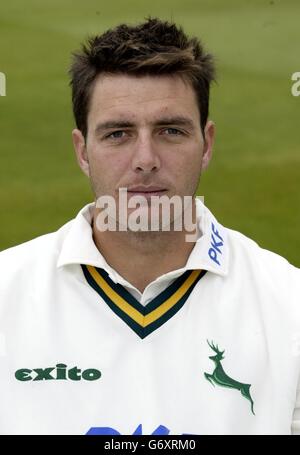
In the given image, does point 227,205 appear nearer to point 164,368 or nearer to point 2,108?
point 2,108

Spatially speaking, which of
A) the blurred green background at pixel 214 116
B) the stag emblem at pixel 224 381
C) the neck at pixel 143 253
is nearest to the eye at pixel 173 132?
the neck at pixel 143 253

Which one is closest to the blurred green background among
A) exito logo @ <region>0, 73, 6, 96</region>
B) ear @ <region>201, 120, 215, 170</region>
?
exito logo @ <region>0, 73, 6, 96</region>

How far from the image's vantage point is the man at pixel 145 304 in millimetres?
1810

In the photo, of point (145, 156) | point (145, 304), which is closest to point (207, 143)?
point (145, 156)

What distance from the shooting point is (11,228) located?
4.14 meters

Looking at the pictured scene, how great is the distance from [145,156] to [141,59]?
0.90 ft

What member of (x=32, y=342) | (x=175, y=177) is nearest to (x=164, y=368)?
(x=32, y=342)

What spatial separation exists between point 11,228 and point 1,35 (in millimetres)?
1445

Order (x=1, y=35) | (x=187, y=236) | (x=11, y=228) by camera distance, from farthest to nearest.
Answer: (x=1, y=35) < (x=11, y=228) < (x=187, y=236)

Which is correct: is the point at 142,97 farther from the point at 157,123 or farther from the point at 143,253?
the point at 143,253

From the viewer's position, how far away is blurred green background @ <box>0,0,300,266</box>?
416cm

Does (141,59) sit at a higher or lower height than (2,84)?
lower

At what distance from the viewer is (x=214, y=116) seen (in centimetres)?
431
